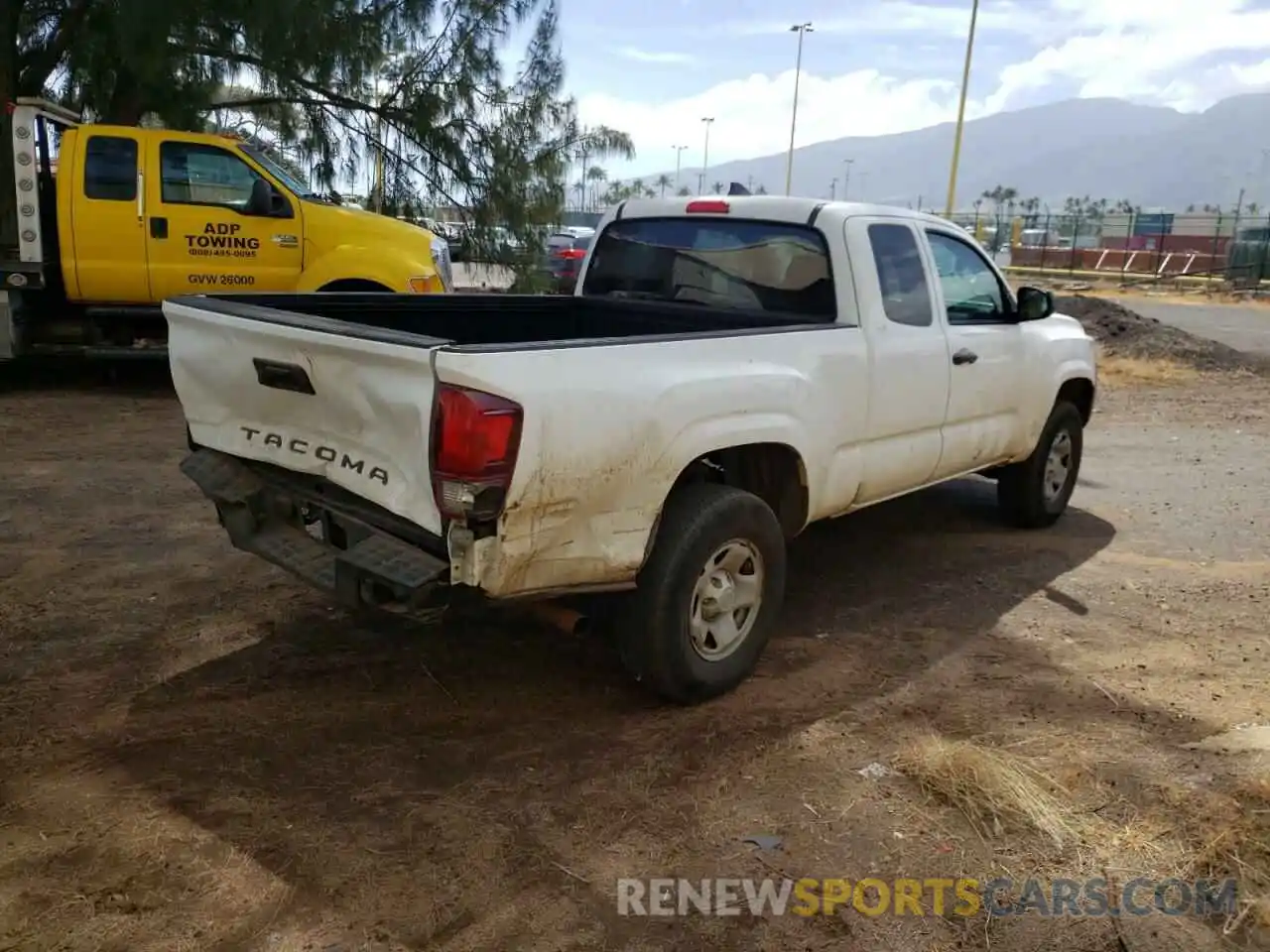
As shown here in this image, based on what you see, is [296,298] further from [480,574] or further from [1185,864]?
[1185,864]

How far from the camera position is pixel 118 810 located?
3.18 meters

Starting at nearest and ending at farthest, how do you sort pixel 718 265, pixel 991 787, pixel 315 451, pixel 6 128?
pixel 991 787 < pixel 315 451 < pixel 718 265 < pixel 6 128

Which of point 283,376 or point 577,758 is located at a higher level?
point 283,376

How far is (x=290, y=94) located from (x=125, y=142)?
2716 millimetres

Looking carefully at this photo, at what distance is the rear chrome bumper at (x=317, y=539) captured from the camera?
10.7 ft

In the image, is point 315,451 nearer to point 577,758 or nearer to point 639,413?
point 639,413

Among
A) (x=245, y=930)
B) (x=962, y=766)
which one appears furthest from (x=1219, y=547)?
(x=245, y=930)

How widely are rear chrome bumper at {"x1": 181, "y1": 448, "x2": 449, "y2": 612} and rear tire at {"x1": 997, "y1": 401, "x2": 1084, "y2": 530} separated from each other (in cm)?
413

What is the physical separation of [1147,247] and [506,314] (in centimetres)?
4948

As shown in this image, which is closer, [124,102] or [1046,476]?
[1046,476]

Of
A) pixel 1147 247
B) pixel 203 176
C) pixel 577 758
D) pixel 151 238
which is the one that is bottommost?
pixel 577 758

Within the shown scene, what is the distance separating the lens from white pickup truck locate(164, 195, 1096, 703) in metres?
3.21

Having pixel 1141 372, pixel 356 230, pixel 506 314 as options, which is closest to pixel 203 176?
pixel 356 230

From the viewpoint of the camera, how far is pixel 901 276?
16.3 ft
